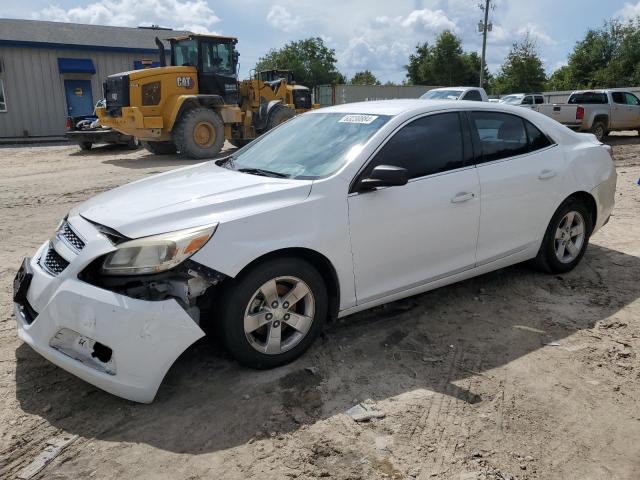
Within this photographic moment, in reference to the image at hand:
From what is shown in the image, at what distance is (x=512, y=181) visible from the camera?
4.31 meters

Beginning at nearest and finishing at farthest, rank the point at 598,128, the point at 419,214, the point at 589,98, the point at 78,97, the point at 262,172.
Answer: the point at 419,214 < the point at 262,172 < the point at 598,128 < the point at 589,98 < the point at 78,97

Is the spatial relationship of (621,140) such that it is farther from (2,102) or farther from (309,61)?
(309,61)

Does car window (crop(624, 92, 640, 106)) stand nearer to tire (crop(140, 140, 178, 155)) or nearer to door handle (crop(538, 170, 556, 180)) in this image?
tire (crop(140, 140, 178, 155))

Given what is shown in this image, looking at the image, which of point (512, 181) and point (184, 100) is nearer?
point (512, 181)

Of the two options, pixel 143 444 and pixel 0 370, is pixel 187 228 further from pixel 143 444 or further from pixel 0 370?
pixel 0 370

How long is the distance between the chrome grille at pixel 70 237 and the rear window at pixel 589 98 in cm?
1891

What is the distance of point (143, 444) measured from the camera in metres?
2.73

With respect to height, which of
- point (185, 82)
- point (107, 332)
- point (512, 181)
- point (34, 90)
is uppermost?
point (34, 90)

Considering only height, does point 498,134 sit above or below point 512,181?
above

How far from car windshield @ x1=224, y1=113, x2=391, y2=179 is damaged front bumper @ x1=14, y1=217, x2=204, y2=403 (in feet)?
4.26

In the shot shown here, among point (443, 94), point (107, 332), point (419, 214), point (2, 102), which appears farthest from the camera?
point (2, 102)

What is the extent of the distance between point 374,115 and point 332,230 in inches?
42.7

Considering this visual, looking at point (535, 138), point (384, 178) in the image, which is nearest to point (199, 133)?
point (535, 138)

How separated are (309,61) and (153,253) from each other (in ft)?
250
